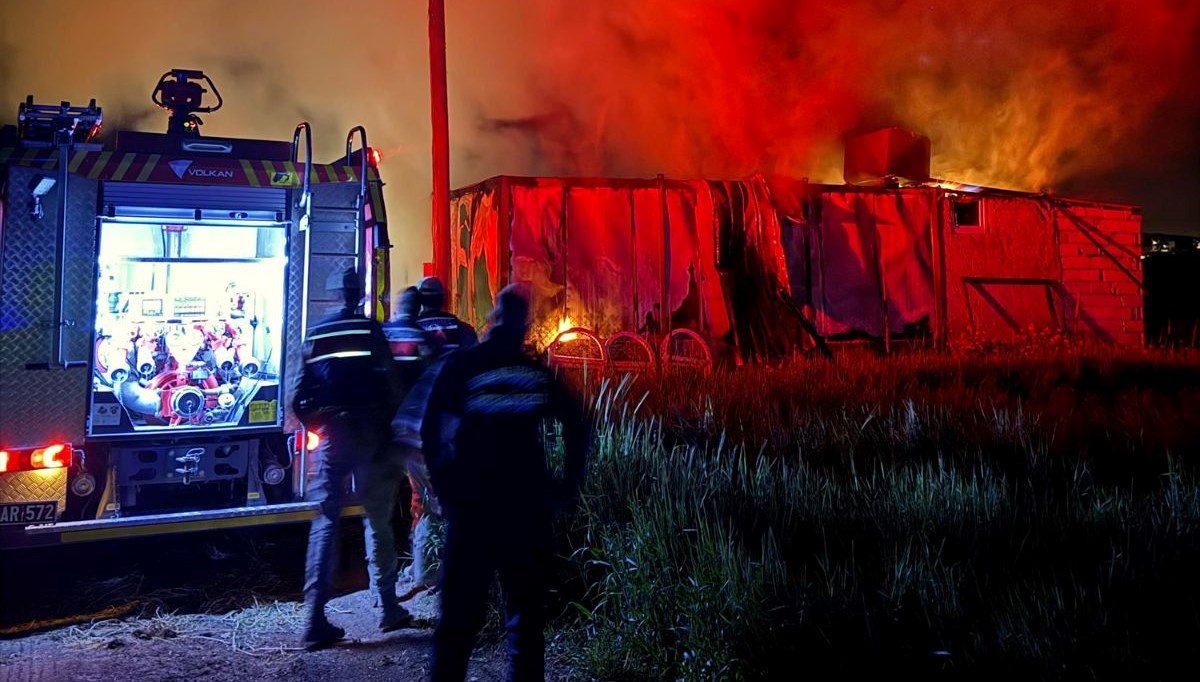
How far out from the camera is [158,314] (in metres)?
6.12

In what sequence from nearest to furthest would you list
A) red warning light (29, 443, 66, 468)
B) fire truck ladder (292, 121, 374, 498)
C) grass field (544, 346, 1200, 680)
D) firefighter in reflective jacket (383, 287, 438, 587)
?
grass field (544, 346, 1200, 680)
red warning light (29, 443, 66, 468)
firefighter in reflective jacket (383, 287, 438, 587)
fire truck ladder (292, 121, 374, 498)

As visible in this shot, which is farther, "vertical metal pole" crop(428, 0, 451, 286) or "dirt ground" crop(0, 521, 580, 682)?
"vertical metal pole" crop(428, 0, 451, 286)

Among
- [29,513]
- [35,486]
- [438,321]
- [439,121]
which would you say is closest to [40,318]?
[35,486]

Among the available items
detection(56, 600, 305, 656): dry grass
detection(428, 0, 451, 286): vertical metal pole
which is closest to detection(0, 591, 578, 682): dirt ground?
detection(56, 600, 305, 656): dry grass

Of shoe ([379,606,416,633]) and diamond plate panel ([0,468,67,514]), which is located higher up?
diamond plate panel ([0,468,67,514])

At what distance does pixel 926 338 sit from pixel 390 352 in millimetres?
10982

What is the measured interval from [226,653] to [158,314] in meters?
2.54

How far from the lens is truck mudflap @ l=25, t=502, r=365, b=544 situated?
5129 millimetres

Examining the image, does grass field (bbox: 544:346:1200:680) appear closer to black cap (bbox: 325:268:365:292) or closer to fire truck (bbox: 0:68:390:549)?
black cap (bbox: 325:268:365:292)

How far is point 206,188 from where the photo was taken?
19.2 feet

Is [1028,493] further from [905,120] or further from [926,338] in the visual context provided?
[905,120]

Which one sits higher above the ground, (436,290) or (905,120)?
(905,120)

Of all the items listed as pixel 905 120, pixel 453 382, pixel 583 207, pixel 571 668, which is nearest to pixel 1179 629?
pixel 571 668

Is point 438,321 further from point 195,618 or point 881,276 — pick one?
point 881,276
